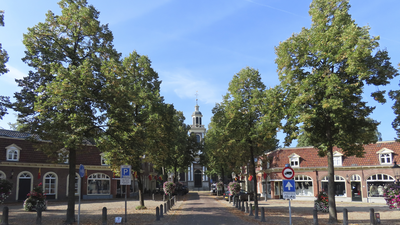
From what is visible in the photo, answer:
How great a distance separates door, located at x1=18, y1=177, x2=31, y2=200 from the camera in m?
31.2

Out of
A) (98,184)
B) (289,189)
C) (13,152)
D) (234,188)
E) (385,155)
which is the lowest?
(234,188)

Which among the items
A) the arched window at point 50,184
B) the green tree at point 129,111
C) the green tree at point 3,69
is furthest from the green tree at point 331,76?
the arched window at point 50,184

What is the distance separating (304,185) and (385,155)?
10.2 metres

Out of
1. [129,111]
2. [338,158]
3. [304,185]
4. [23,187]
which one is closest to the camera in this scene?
[129,111]

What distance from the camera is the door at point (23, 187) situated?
31.2m

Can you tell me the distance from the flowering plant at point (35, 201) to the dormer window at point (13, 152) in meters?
12.4

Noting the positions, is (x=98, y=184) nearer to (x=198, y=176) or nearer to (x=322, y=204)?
(x=322, y=204)

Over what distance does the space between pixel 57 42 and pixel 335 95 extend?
47.5 ft

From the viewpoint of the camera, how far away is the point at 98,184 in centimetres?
3797

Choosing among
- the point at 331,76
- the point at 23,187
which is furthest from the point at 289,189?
the point at 23,187

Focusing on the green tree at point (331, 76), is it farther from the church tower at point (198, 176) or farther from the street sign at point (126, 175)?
the church tower at point (198, 176)

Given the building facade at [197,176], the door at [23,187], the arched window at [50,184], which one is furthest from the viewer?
the building facade at [197,176]

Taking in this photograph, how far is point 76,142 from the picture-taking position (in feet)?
44.4

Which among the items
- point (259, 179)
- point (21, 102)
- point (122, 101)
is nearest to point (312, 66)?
point (122, 101)
